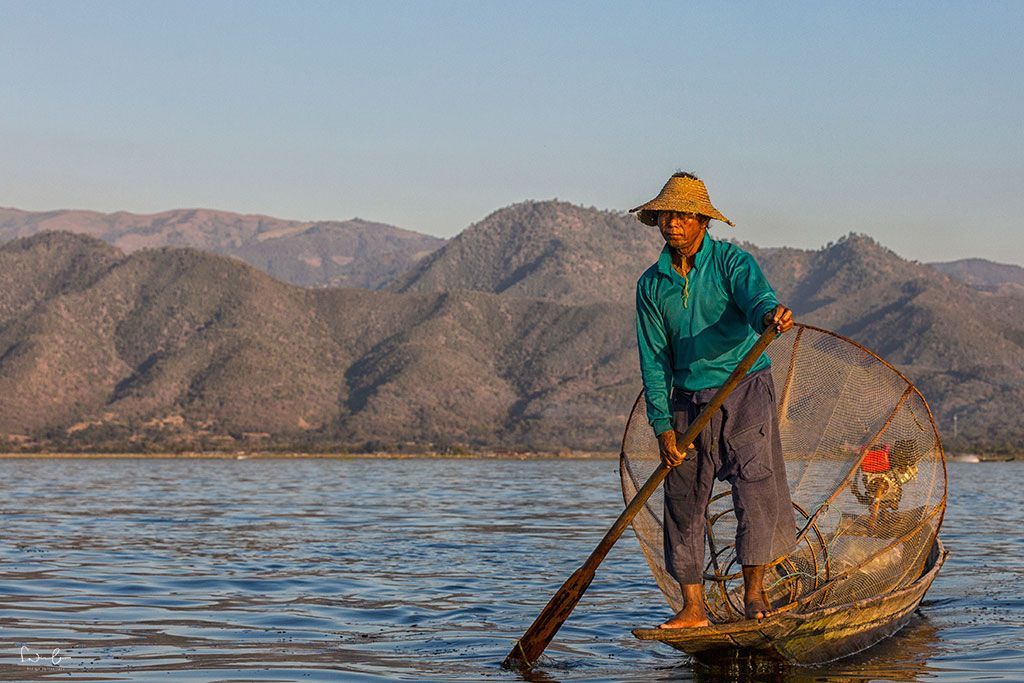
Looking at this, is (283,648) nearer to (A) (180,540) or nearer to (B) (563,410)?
(A) (180,540)

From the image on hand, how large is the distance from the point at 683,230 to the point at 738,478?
6.07 ft

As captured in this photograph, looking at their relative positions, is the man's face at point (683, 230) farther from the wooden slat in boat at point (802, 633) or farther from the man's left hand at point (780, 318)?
the wooden slat in boat at point (802, 633)

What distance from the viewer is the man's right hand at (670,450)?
33.6ft

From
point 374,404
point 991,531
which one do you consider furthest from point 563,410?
point 991,531

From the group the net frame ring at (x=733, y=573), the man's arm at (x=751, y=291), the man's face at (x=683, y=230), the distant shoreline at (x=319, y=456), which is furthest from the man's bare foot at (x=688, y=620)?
the distant shoreline at (x=319, y=456)

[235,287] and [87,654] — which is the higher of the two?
[235,287]

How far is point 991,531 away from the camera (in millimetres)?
29438

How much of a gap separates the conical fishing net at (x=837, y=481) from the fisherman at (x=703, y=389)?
998 mm

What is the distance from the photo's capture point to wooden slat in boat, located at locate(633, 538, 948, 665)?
10523 mm

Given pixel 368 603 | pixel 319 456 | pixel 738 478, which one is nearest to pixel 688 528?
pixel 738 478

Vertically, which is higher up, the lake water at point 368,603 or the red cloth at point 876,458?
the red cloth at point 876,458

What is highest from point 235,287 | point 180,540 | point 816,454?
point 235,287

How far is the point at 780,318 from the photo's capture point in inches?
369

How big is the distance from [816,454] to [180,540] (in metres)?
16.3
